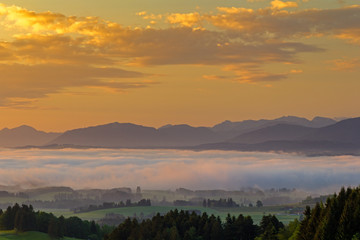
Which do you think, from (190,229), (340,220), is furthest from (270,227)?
(340,220)

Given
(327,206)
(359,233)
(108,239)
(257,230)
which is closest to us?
(359,233)

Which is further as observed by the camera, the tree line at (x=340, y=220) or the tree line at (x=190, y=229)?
the tree line at (x=190, y=229)

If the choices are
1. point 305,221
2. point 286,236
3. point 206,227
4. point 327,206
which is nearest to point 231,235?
point 206,227

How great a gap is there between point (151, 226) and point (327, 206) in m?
85.1

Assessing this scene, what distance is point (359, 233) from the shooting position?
106 m

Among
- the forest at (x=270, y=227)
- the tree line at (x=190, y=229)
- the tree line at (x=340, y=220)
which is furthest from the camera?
the tree line at (x=190, y=229)

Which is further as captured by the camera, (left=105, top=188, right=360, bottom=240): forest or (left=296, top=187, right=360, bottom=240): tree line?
(left=105, top=188, right=360, bottom=240): forest

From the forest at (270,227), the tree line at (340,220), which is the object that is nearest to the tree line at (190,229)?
the forest at (270,227)

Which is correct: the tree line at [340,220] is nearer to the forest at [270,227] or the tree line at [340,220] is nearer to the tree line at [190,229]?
the forest at [270,227]

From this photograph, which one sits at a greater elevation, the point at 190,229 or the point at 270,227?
the point at 190,229

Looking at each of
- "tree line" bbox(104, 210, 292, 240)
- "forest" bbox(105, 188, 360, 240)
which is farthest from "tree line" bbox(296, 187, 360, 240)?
"tree line" bbox(104, 210, 292, 240)

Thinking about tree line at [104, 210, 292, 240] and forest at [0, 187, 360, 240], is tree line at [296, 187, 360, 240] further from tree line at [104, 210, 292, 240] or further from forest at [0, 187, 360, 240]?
tree line at [104, 210, 292, 240]

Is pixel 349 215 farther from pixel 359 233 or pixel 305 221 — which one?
pixel 305 221

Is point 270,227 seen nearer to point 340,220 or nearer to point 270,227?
point 270,227
